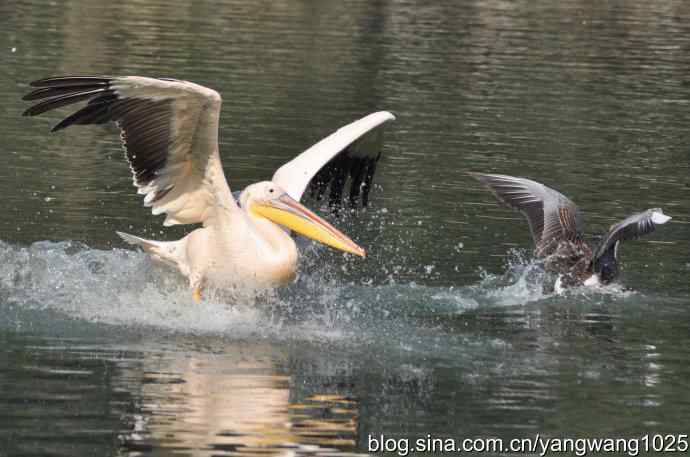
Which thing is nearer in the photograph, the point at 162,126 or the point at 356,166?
the point at 162,126

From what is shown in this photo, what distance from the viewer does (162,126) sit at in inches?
365

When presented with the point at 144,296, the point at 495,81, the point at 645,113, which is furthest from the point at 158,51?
the point at 144,296

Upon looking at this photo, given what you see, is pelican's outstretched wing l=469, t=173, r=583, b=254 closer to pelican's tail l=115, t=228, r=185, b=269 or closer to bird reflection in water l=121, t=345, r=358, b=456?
pelican's tail l=115, t=228, r=185, b=269

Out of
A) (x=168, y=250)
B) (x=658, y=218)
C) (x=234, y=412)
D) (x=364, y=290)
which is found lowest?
(x=364, y=290)

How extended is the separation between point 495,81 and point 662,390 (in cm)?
1420

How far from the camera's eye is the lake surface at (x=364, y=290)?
25.7ft

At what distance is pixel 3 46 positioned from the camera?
2297cm

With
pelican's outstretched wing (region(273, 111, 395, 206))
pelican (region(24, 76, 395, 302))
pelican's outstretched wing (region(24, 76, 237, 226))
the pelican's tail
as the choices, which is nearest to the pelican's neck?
pelican (region(24, 76, 395, 302))

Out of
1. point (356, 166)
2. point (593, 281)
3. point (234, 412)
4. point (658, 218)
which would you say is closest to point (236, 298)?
point (234, 412)

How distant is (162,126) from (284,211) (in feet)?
3.69

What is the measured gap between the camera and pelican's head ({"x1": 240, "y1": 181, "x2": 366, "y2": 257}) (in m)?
9.79

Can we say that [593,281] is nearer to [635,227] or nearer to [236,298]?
[635,227]

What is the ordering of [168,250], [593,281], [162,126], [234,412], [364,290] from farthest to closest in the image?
[593,281]
[364,290]
[168,250]
[162,126]
[234,412]

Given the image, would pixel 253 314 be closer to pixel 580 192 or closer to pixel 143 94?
pixel 143 94
